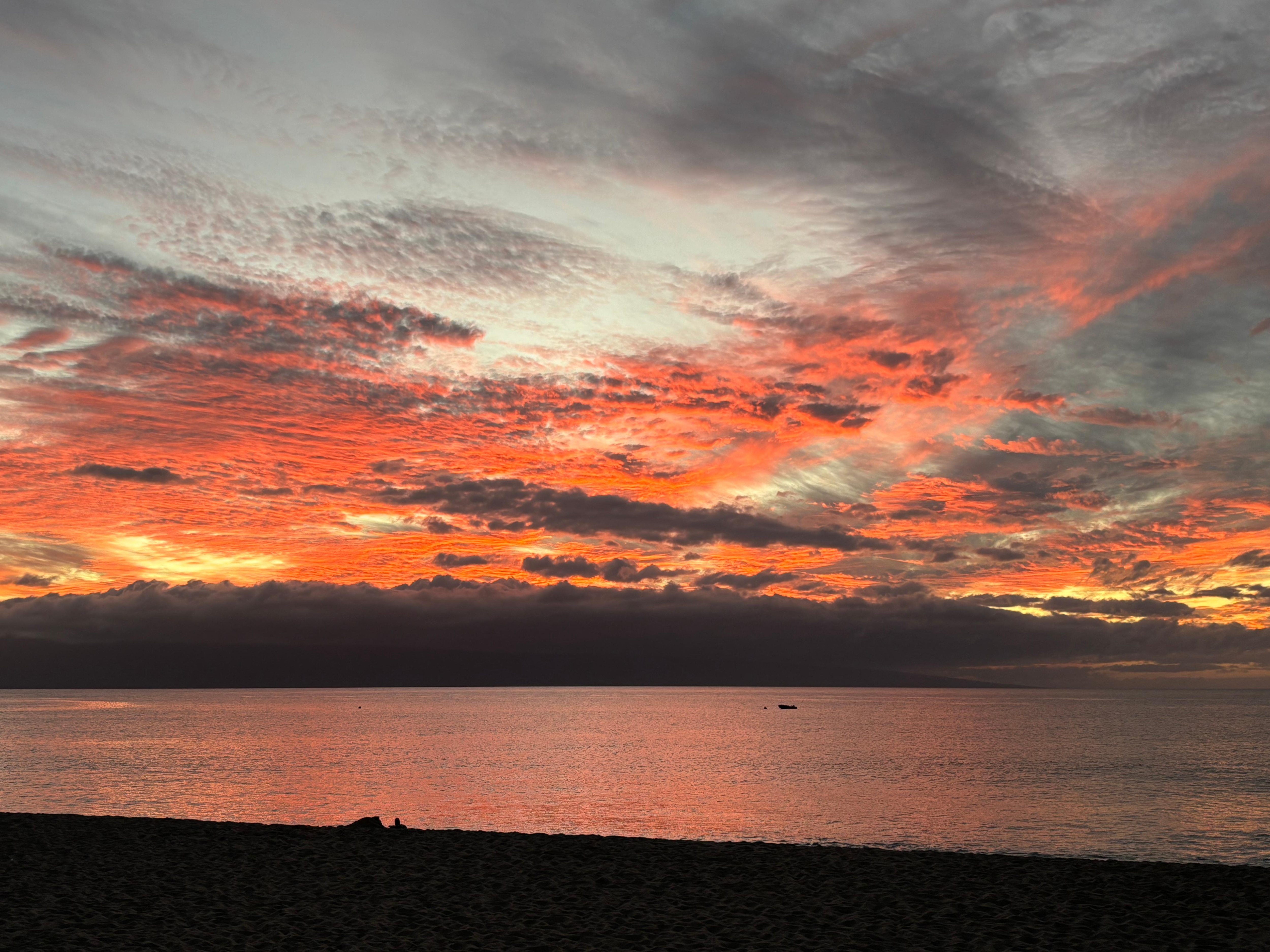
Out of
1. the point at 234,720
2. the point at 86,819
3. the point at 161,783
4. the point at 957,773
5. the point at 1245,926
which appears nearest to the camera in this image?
the point at 1245,926

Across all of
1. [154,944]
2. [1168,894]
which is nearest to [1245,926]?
[1168,894]

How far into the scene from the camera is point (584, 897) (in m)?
21.4

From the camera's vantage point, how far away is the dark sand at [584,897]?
17672 mm

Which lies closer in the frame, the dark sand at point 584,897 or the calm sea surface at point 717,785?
the dark sand at point 584,897

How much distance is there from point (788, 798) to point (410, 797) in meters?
24.1

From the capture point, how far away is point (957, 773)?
3019 inches

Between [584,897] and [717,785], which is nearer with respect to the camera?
[584,897]

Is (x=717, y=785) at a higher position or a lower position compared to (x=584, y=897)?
lower

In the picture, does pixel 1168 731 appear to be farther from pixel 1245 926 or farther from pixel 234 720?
pixel 234 720

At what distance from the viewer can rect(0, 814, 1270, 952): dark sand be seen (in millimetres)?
17672

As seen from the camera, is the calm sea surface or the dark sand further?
the calm sea surface

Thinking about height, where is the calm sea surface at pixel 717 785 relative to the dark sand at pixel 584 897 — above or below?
below

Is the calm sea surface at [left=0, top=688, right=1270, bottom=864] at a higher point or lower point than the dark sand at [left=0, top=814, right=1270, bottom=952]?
lower

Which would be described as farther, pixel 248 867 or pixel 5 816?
pixel 5 816
